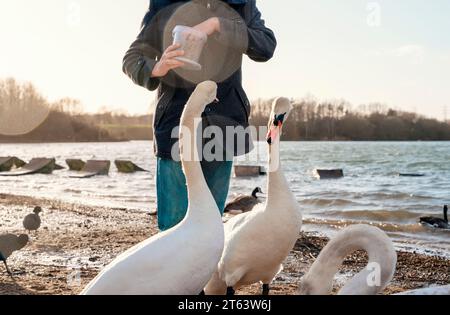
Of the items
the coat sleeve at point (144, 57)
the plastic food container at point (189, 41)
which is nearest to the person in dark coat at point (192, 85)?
the coat sleeve at point (144, 57)

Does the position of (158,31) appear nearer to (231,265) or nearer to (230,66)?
(230,66)

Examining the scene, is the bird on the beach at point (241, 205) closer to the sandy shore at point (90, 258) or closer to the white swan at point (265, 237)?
the sandy shore at point (90, 258)

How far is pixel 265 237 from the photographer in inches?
200

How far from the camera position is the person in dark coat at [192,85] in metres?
4.22

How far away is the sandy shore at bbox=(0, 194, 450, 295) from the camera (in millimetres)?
7137

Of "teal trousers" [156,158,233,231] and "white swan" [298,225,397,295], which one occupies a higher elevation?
"teal trousers" [156,158,233,231]

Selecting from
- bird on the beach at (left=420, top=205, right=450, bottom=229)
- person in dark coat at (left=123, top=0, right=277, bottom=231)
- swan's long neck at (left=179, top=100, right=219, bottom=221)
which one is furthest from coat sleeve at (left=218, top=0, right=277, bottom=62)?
bird on the beach at (left=420, top=205, right=450, bottom=229)

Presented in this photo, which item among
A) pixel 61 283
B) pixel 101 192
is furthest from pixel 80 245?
pixel 101 192

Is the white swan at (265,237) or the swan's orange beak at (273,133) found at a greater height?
the swan's orange beak at (273,133)

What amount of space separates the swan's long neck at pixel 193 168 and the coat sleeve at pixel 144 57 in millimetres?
483

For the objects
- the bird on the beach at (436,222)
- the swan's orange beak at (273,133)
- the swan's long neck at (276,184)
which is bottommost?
the bird on the beach at (436,222)

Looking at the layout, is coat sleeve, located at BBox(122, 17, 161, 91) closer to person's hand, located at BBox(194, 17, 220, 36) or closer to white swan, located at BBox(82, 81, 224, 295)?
person's hand, located at BBox(194, 17, 220, 36)

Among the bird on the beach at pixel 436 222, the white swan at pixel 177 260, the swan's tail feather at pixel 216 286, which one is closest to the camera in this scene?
the white swan at pixel 177 260

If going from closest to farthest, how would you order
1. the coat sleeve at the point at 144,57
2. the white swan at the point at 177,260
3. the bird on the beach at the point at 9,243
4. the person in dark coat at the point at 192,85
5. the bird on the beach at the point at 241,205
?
1. the white swan at the point at 177,260
2. the coat sleeve at the point at 144,57
3. the person in dark coat at the point at 192,85
4. the bird on the beach at the point at 9,243
5. the bird on the beach at the point at 241,205
